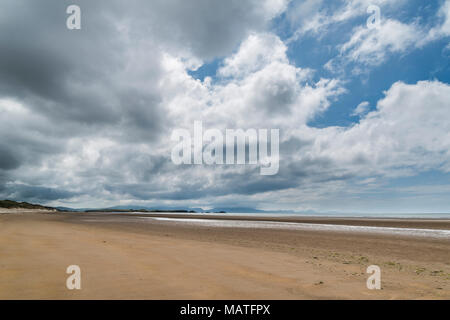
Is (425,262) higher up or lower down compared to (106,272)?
lower down

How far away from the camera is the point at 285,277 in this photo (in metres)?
8.33

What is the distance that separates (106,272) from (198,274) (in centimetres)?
281

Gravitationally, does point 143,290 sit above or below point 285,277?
above

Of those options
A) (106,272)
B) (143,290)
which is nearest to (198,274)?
(143,290)
